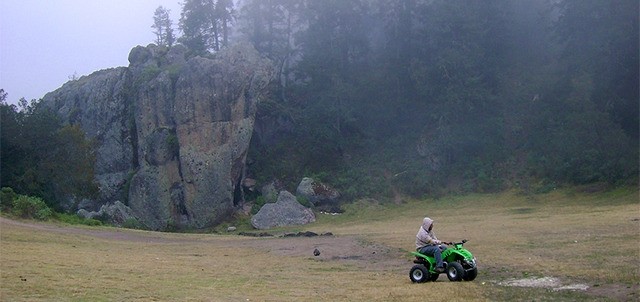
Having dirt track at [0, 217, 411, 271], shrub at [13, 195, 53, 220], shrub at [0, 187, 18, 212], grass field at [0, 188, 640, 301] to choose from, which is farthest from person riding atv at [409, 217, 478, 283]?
shrub at [0, 187, 18, 212]

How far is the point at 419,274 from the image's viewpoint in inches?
605

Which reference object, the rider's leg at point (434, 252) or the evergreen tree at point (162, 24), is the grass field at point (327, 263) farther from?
the evergreen tree at point (162, 24)

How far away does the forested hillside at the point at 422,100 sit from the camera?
45000 millimetres

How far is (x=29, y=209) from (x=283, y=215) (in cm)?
1785

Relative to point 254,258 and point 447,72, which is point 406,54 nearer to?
point 447,72

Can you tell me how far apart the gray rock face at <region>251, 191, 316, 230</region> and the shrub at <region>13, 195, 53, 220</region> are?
51.8ft

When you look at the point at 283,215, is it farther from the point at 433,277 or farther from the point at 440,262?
the point at 440,262

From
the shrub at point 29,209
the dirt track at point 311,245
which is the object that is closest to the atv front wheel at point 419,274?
the dirt track at point 311,245

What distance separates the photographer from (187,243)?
98.9ft

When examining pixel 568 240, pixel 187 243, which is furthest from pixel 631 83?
pixel 187 243

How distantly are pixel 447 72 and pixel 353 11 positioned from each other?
14.4 metres

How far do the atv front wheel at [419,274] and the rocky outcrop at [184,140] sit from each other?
3845 centimetres

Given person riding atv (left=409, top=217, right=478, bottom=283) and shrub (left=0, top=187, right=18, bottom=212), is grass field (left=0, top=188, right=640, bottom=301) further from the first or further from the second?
shrub (left=0, top=187, right=18, bottom=212)

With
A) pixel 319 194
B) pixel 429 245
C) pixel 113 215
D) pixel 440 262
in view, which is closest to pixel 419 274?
pixel 440 262
